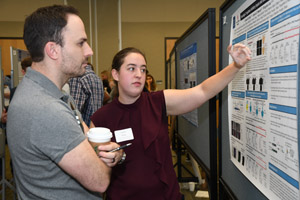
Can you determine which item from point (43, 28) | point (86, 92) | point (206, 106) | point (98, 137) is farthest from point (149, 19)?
point (98, 137)

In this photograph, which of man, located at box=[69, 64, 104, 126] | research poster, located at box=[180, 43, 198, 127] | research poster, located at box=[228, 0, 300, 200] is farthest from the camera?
man, located at box=[69, 64, 104, 126]

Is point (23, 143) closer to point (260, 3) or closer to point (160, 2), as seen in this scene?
point (260, 3)

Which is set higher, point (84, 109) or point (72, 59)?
point (72, 59)

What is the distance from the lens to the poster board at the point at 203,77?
1.36 meters

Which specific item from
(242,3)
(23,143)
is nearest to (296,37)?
(242,3)

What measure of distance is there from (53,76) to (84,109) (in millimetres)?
1517

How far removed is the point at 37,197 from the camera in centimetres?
94

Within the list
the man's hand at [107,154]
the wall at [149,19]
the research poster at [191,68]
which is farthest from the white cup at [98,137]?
the wall at [149,19]

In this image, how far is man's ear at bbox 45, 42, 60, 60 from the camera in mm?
989

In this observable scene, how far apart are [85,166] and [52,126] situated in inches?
7.0

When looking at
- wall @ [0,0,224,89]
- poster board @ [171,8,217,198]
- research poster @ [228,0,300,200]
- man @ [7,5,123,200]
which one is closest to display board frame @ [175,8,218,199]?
poster board @ [171,8,217,198]

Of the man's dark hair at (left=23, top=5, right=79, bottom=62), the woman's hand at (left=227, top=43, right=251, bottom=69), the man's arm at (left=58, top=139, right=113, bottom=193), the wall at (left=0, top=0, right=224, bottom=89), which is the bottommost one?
the man's arm at (left=58, top=139, right=113, bottom=193)

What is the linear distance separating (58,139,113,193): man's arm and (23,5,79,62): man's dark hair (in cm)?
42

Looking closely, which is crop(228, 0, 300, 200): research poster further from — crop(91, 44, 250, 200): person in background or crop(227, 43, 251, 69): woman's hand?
crop(91, 44, 250, 200): person in background
